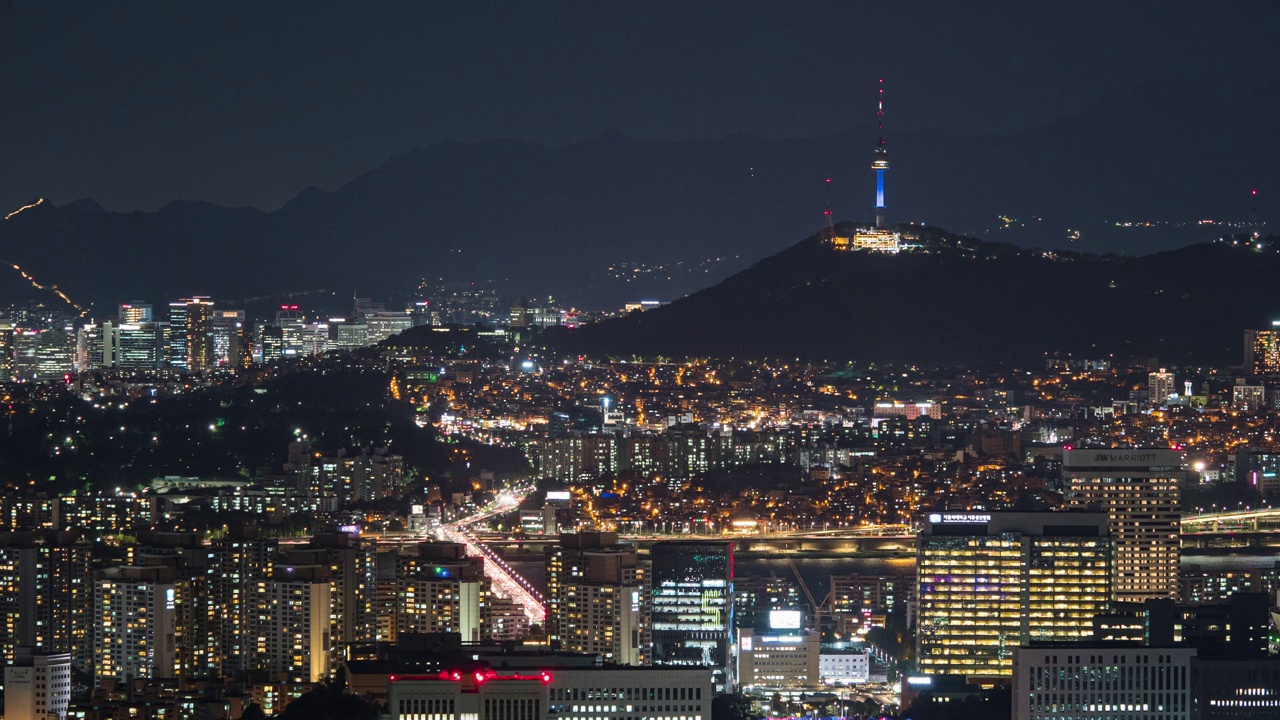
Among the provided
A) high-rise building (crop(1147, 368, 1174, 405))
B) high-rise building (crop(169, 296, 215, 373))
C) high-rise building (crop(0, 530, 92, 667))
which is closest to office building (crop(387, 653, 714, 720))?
high-rise building (crop(0, 530, 92, 667))

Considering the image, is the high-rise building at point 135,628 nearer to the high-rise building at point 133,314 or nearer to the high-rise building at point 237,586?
the high-rise building at point 237,586

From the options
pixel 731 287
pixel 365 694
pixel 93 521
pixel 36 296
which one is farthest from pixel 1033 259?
pixel 365 694

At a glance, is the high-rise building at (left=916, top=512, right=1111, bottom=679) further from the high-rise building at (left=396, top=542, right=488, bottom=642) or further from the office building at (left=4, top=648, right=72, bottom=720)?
the office building at (left=4, top=648, right=72, bottom=720)

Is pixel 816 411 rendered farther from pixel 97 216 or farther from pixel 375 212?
pixel 375 212

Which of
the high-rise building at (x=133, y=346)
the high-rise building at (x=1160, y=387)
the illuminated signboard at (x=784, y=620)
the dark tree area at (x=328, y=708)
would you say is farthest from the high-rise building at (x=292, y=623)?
the high-rise building at (x=133, y=346)

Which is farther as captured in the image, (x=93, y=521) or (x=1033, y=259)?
(x=1033, y=259)

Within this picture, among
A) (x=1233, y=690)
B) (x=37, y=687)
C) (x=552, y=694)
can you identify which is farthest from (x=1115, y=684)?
(x=37, y=687)
